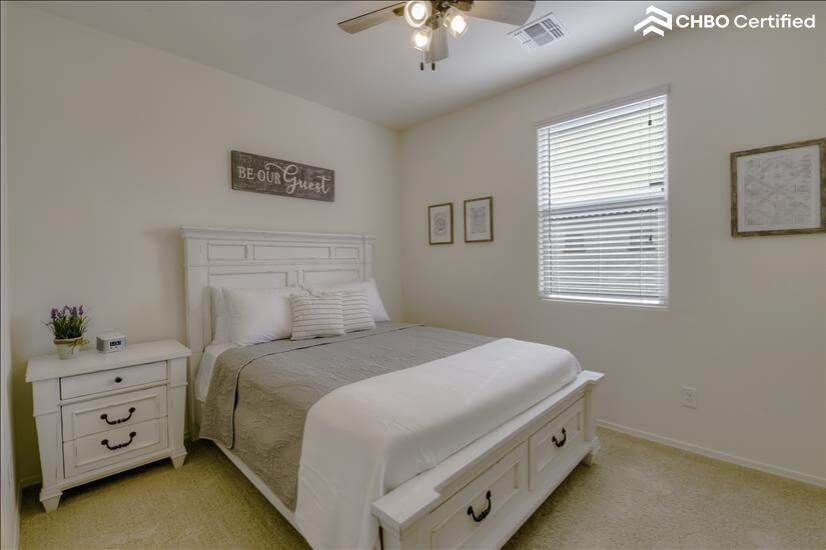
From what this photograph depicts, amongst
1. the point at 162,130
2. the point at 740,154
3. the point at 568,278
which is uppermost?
the point at 162,130

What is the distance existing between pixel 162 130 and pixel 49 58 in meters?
0.61

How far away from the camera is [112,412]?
6.61ft

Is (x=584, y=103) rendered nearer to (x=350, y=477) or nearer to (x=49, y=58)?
(x=350, y=477)

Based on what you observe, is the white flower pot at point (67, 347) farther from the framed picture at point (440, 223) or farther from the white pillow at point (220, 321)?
the framed picture at point (440, 223)

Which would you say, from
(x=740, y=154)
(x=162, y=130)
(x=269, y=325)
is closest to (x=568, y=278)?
(x=740, y=154)

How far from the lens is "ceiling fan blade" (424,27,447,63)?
1832 millimetres

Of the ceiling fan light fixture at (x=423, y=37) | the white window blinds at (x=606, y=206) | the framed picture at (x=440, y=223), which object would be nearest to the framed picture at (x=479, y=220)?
the framed picture at (x=440, y=223)

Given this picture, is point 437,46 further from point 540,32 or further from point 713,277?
point 713,277

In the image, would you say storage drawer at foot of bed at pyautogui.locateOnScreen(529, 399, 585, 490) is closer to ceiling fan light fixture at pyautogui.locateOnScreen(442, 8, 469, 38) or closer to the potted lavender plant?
ceiling fan light fixture at pyautogui.locateOnScreen(442, 8, 469, 38)

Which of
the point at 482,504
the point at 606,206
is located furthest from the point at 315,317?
the point at 606,206

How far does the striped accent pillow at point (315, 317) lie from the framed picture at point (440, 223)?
1.42 metres

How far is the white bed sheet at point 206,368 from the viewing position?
236cm

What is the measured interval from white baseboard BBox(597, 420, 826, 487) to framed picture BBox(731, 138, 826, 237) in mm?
1335

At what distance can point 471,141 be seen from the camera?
3.46 meters
